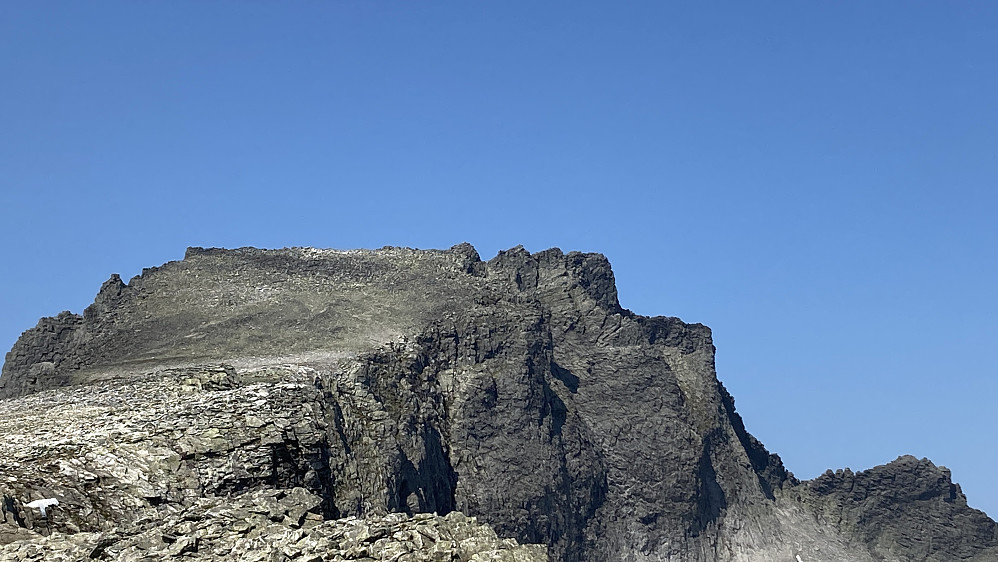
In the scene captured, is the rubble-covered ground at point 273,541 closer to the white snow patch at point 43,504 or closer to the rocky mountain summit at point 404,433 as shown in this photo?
the rocky mountain summit at point 404,433

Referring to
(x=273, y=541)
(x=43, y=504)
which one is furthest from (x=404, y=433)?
(x=273, y=541)

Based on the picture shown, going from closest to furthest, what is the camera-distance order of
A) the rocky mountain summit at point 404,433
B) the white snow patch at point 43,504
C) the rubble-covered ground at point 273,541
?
the rubble-covered ground at point 273,541 < the rocky mountain summit at point 404,433 < the white snow patch at point 43,504

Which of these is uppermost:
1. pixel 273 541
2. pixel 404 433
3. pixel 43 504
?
pixel 404 433

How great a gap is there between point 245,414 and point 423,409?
161 feet

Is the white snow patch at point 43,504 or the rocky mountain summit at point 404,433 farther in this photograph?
the white snow patch at point 43,504

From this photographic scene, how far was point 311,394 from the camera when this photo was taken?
8462cm

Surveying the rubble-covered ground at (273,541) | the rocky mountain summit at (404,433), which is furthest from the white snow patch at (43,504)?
the rubble-covered ground at (273,541)

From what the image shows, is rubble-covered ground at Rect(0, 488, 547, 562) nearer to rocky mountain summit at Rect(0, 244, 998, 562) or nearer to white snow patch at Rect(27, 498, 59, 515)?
rocky mountain summit at Rect(0, 244, 998, 562)

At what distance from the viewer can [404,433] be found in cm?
10375

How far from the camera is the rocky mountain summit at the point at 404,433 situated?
50.2 m

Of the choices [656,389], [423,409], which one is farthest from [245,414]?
[656,389]

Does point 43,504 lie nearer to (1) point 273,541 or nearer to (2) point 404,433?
(1) point 273,541

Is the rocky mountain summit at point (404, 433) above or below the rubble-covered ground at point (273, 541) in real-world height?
above

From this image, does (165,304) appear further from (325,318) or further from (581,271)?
(581,271)
